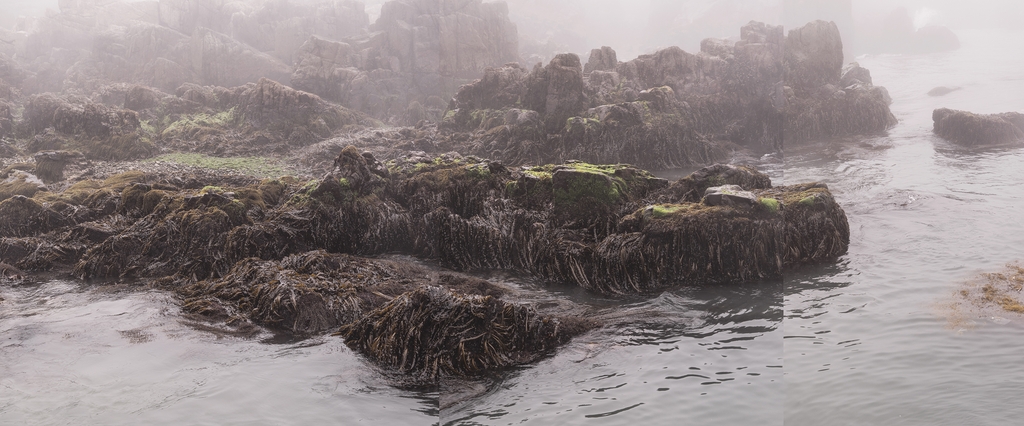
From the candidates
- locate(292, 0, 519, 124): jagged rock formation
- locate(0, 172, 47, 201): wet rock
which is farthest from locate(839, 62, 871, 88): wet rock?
locate(0, 172, 47, 201): wet rock

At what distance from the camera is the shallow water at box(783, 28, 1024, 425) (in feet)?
12.2

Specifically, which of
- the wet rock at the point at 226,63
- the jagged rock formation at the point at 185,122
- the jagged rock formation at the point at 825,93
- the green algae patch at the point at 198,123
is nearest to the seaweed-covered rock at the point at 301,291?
the jagged rock formation at the point at 185,122

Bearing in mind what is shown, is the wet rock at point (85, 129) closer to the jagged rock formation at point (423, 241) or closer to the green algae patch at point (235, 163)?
the green algae patch at point (235, 163)

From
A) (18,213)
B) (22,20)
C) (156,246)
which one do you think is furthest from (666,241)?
(22,20)

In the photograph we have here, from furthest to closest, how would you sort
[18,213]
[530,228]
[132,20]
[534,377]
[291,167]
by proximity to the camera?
[132,20]
[291,167]
[18,213]
[530,228]
[534,377]

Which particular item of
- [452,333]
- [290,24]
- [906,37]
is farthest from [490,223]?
[290,24]

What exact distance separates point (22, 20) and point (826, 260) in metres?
45.7

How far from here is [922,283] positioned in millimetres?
6125

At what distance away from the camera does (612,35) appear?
151 feet

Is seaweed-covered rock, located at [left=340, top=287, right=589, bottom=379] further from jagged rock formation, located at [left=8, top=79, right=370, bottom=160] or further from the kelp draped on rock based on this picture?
jagged rock formation, located at [left=8, top=79, right=370, bottom=160]

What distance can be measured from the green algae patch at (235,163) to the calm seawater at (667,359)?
787 cm

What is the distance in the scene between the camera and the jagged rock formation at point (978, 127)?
11225 millimetres

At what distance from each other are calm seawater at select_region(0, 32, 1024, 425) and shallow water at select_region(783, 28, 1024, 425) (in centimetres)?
2

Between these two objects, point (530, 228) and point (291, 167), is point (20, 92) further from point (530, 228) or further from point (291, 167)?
point (530, 228)
